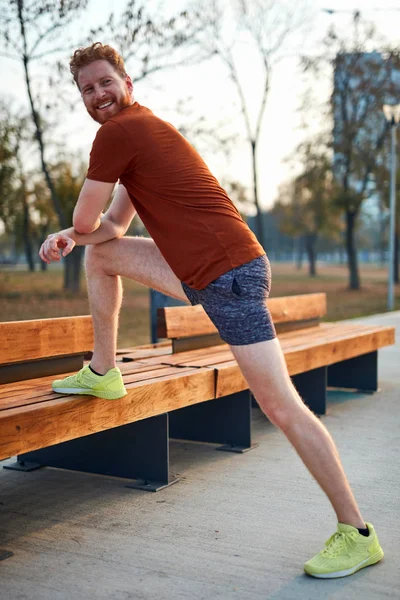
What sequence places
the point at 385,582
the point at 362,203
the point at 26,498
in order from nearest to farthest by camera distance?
the point at 385,582, the point at 26,498, the point at 362,203

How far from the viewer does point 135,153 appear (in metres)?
2.96

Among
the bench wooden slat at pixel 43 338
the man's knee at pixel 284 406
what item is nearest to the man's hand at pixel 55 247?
the bench wooden slat at pixel 43 338

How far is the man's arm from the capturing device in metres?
3.12

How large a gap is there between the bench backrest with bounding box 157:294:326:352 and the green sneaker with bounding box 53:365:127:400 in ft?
4.43

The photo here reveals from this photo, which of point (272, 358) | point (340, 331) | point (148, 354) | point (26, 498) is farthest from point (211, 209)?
point (340, 331)

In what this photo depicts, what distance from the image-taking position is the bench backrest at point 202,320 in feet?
16.4

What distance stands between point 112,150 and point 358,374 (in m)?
4.69

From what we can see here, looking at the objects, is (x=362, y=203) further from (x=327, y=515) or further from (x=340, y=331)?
(x=327, y=515)

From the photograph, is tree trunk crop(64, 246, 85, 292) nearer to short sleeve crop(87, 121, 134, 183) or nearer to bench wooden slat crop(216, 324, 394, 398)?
bench wooden slat crop(216, 324, 394, 398)

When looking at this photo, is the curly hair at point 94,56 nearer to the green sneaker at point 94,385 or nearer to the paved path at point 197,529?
the green sneaker at point 94,385

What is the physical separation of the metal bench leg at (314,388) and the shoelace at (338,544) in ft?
10.2

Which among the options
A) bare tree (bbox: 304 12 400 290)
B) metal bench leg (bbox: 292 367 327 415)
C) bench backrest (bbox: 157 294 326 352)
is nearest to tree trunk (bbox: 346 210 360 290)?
bare tree (bbox: 304 12 400 290)

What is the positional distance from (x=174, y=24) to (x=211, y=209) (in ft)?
47.0

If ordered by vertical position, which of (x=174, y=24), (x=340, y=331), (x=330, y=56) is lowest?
(x=340, y=331)
